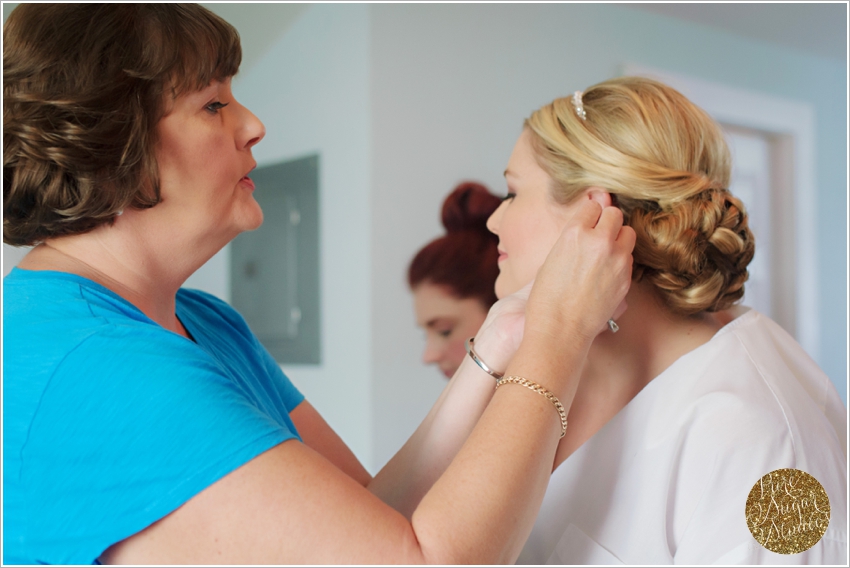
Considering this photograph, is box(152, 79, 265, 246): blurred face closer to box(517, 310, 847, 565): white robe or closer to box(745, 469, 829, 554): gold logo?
box(517, 310, 847, 565): white robe

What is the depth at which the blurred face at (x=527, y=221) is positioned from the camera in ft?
3.50

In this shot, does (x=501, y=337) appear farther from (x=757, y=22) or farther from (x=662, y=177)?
(x=757, y=22)

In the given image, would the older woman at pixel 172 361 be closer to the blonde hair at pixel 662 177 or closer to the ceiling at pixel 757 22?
the blonde hair at pixel 662 177

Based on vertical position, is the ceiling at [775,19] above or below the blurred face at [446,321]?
above

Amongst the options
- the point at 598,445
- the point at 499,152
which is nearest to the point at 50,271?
the point at 598,445

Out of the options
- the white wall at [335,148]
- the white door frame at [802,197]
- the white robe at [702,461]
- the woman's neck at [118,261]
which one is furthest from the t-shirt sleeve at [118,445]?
the white door frame at [802,197]

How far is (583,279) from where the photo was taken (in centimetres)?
76

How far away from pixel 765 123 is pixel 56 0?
10.3ft

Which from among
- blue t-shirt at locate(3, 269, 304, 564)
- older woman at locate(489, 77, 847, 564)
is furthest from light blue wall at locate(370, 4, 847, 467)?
blue t-shirt at locate(3, 269, 304, 564)

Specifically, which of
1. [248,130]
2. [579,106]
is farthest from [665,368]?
[248,130]

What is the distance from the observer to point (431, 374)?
2291 mm

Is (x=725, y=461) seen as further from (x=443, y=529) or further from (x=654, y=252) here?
(x=443, y=529)

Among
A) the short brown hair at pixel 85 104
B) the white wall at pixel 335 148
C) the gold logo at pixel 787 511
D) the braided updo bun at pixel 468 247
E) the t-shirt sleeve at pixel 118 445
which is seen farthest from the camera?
the white wall at pixel 335 148

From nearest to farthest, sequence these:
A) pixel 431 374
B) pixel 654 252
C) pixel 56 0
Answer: pixel 56 0, pixel 654 252, pixel 431 374
